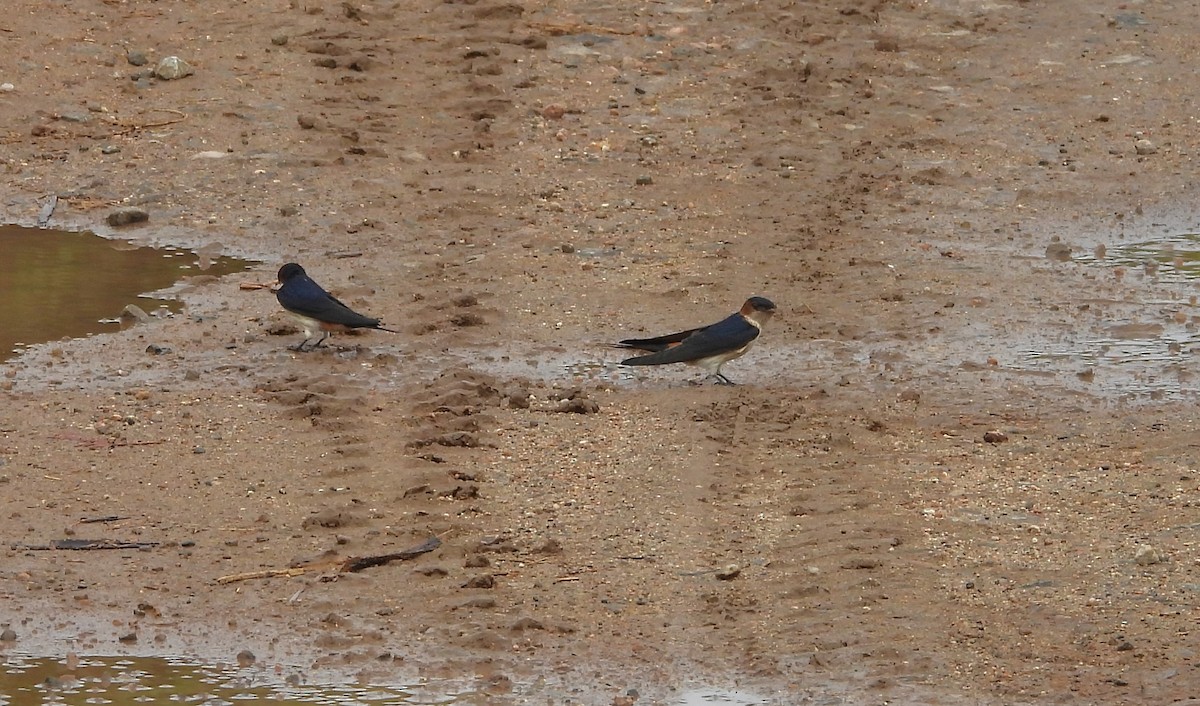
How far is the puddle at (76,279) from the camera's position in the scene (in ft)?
29.7

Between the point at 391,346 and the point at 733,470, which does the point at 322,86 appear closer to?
the point at 391,346

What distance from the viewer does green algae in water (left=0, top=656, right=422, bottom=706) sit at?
18.9ft

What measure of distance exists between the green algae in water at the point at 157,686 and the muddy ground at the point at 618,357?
115 millimetres

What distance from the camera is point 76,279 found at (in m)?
9.77

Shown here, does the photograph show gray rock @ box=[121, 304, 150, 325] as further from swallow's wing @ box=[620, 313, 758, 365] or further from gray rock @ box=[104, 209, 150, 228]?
swallow's wing @ box=[620, 313, 758, 365]

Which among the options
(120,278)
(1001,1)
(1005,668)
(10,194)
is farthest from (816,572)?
(1001,1)

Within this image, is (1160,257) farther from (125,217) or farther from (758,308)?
(125,217)

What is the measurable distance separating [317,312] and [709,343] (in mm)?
1620

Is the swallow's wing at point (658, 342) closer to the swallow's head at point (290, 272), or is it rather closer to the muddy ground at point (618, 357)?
the muddy ground at point (618, 357)

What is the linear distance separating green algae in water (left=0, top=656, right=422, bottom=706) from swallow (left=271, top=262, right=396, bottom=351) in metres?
2.82

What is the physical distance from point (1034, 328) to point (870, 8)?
17.0 ft

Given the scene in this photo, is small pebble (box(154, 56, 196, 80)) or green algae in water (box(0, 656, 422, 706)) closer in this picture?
green algae in water (box(0, 656, 422, 706))

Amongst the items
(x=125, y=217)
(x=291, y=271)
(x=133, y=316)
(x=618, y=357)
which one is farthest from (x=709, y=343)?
(x=125, y=217)

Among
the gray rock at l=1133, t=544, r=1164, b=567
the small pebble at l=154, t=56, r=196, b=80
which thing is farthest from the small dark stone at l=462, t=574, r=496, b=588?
the small pebble at l=154, t=56, r=196, b=80
